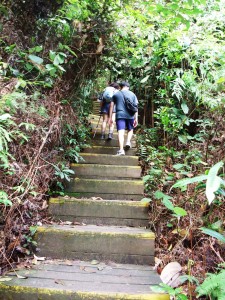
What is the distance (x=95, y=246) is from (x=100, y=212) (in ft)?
2.07

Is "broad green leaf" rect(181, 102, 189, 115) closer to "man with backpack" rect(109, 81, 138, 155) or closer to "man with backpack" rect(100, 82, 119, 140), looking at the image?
"man with backpack" rect(109, 81, 138, 155)

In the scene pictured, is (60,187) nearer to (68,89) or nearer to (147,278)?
(68,89)

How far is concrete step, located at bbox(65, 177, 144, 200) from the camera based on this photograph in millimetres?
3895

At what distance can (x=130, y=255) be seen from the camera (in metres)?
2.76

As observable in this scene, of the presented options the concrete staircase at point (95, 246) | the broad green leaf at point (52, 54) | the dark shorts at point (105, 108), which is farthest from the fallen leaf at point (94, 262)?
the dark shorts at point (105, 108)

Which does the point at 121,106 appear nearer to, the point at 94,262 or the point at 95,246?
the point at 95,246

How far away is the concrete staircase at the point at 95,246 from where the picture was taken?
211 centimetres

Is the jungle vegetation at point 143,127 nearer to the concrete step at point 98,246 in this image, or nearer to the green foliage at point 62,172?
the green foliage at point 62,172

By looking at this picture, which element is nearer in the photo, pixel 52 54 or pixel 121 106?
pixel 52 54

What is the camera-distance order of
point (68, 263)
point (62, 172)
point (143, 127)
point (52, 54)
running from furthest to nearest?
point (143, 127)
point (62, 172)
point (52, 54)
point (68, 263)

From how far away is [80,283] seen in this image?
2.22 metres

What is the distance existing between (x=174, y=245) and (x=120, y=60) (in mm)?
4495

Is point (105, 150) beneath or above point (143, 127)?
beneath

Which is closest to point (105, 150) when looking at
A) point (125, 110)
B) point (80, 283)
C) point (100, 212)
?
point (125, 110)
